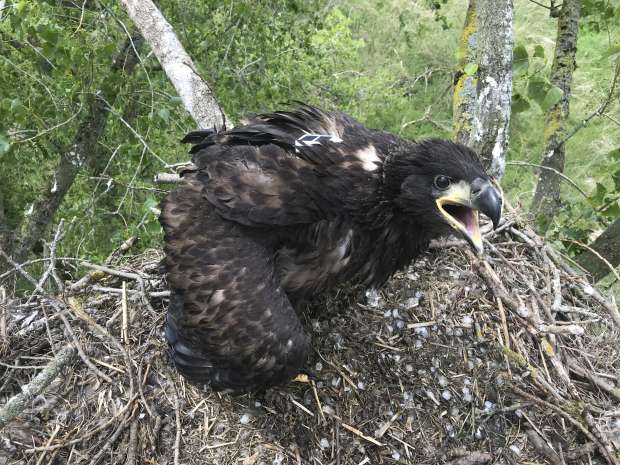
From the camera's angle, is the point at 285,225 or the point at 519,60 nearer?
the point at 285,225

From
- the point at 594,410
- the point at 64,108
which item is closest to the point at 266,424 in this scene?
the point at 594,410

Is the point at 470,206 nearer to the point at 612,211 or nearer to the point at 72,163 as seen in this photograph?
the point at 612,211

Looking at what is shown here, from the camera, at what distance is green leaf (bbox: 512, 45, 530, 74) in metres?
3.41

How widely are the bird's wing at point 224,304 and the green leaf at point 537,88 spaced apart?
7.06ft

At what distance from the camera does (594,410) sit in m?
2.85

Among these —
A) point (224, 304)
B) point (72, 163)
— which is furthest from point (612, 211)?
point (72, 163)

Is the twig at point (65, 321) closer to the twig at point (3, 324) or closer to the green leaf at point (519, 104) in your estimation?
the twig at point (3, 324)

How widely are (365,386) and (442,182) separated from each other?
4.09 feet

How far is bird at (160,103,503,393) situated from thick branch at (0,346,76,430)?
2.17ft

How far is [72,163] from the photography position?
616 cm

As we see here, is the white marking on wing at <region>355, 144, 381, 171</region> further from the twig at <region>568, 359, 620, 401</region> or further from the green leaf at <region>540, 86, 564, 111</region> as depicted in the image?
the twig at <region>568, 359, 620, 401</region>

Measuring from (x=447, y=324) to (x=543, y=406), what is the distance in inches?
26.3

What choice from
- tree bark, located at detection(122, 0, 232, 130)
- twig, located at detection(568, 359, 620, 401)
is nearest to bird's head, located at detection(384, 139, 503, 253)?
tree bark, located at detection(122, 0, 232, 130)

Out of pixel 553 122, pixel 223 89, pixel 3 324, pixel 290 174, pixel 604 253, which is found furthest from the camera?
pixel 223 89
